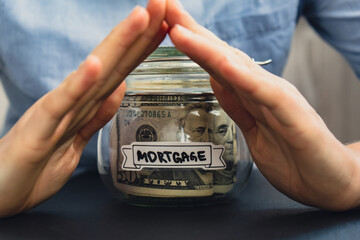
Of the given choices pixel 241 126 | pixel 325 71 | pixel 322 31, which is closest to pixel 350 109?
pixel 325 71

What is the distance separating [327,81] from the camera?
1.56m

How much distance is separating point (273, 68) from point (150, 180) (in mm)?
491

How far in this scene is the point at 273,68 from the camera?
814 mm

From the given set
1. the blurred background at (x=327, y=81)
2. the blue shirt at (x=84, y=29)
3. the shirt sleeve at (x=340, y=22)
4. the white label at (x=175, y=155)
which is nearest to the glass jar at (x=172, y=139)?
the white label at (x=175, y=155)

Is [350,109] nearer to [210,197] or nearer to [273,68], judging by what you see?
[273,68]

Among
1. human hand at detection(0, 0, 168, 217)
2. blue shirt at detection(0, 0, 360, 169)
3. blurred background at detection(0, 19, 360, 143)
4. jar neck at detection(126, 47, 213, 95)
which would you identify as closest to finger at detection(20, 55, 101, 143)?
human hand at detection(0, 0, 168, 217)

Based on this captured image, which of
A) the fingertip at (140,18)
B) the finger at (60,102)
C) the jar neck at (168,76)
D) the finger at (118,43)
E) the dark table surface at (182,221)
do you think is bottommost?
the dark table surface at (182,221)

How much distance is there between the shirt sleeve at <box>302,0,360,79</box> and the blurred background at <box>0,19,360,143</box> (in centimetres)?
74

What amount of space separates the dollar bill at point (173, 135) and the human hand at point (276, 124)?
25mm

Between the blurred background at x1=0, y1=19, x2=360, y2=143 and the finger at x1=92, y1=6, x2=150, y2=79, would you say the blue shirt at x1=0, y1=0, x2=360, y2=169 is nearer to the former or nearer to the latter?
the finger at x1=92, y1=6, x2=150, y2=79

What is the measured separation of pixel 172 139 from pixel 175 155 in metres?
0.02

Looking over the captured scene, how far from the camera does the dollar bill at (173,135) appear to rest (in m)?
0.40

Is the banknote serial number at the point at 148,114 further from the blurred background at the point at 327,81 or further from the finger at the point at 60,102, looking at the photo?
the blurred background at the point at 327,81

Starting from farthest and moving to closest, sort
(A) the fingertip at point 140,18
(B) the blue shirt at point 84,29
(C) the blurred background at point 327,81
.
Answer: (C) the blurred background at point 327,81 → (B) the blue shirt at point 84,29 → (A) the fingertip at point 140,18
